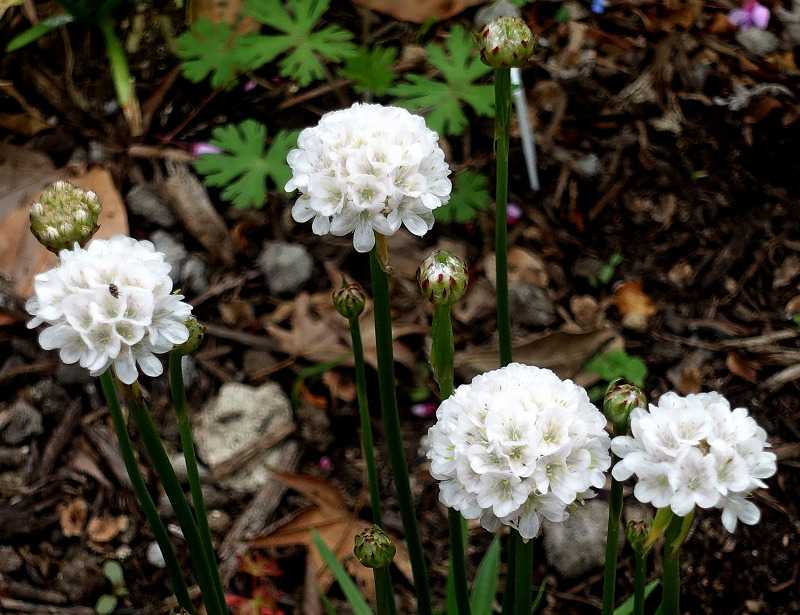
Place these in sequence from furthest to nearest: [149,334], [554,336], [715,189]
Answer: [715,189] < [554,336] < [149,334]

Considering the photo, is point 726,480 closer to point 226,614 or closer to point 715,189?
point 226,614

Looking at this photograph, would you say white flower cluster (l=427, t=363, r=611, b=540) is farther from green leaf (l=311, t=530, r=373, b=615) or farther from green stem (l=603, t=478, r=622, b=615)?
green leaf (l=311, t=530, r=373, b=615)

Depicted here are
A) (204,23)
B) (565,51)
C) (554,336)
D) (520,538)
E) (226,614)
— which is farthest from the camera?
(565,51)

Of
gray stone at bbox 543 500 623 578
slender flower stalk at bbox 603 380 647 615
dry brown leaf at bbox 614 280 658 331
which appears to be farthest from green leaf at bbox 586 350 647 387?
slender flower stalk at bbox 603 380 647 615

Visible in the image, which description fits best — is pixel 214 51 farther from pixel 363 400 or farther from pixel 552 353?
pixel 363 400

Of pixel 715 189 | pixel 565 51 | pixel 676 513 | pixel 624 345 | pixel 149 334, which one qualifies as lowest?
pixel 624 345

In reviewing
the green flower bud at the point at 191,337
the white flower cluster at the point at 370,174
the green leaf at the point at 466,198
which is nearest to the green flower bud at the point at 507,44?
the white flower cluster at the point at 370,174

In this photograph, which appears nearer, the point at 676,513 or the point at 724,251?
the point at 676,513

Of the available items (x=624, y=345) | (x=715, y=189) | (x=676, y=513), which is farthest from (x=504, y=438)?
(x=715, y=189)
